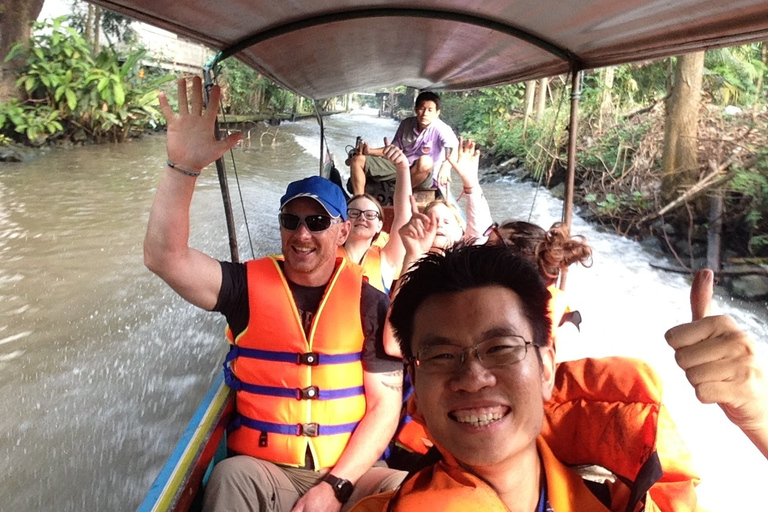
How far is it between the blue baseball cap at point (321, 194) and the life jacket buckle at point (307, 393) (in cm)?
59

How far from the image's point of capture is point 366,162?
5.61 m

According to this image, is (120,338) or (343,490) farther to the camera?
(120,338)

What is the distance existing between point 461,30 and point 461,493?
2441 mm

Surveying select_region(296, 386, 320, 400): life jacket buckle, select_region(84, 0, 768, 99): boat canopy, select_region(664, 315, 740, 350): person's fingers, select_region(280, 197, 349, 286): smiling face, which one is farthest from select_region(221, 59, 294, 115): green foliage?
select_region(664, 315, 740, 350): person's fingers

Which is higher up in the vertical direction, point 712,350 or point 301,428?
point 712,350

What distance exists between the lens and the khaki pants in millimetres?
1629

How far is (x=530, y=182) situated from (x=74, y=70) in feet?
33.4

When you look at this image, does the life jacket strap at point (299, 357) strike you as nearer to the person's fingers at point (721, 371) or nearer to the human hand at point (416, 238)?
the human hand at point (416, 238)

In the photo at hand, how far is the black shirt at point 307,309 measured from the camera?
185cm

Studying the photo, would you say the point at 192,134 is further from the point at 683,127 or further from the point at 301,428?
the point at 683,127

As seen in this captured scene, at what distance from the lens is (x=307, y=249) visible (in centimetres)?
191

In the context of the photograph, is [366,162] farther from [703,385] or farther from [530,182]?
[530,182]

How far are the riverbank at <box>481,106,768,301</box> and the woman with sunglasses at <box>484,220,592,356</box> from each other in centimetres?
236

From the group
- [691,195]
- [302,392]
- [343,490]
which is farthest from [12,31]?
[343,490]
